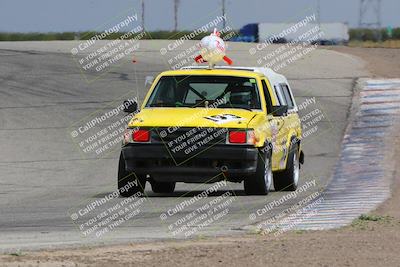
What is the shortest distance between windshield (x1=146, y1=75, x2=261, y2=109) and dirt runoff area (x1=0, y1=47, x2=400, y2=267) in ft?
15.3

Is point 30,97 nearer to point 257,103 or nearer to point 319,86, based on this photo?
point 319,86

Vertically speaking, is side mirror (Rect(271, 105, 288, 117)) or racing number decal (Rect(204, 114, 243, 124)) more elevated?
racing number decal (Rect(204, 114, 243, 124))

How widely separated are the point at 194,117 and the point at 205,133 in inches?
14.8

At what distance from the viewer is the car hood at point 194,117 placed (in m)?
14.8

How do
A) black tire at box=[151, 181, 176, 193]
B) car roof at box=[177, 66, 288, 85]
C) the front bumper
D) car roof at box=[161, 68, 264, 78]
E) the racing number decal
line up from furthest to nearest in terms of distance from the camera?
black tire at box=[151, 181, 176, 193] → car roof at box=[177, 66, 288, 85] → car roof at box=[161, 68, 264, 78] → the racing number decal → the front bumper

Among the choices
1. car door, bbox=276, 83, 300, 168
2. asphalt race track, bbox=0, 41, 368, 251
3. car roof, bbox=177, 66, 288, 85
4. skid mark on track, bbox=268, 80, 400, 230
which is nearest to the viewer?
asphalt race track, bbox=0, 41, 368, 251

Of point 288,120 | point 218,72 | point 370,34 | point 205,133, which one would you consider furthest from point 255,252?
point 370,34

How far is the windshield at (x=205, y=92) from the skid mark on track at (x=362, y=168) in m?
1.70

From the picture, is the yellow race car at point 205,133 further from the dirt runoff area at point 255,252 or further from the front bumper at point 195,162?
the dirt runoff area at point 255,252

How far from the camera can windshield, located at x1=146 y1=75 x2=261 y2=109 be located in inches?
616

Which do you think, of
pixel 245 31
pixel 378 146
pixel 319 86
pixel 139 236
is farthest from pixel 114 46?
pixel 245 31

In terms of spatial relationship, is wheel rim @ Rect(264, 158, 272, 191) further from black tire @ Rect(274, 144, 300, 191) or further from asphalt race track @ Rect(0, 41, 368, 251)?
black tire @ Rect(274, 144, 300, 191)

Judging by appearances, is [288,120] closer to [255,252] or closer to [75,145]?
[75,145]

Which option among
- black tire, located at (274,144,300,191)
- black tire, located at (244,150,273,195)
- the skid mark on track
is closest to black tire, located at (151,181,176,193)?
black tire, located at (244,150,273,195)
